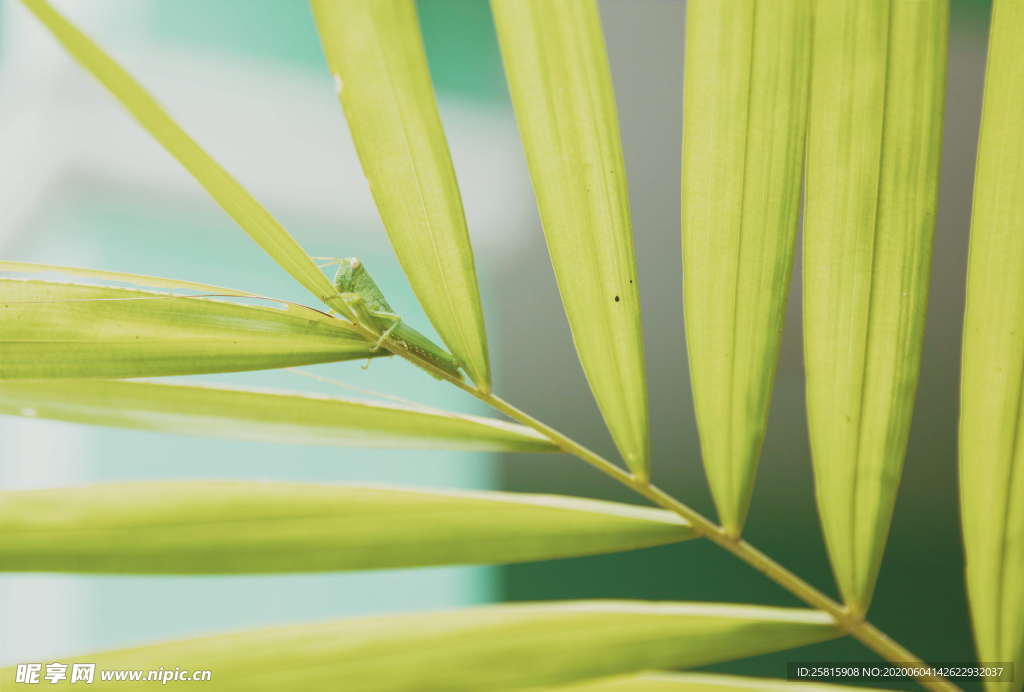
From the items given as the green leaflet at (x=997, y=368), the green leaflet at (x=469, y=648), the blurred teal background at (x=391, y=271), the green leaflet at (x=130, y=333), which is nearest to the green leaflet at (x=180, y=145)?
the green leaflet at (x=130, y=333)

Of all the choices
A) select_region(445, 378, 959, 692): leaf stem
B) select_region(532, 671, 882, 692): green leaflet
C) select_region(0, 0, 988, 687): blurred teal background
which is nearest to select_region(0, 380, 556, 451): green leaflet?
select_region(445, 378, 959, 692): leaf stem

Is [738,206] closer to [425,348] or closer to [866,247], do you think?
[866,247]

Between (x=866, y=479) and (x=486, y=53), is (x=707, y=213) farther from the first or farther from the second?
(x=486, y=53)

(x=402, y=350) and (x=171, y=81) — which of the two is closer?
(x=402, y=350)

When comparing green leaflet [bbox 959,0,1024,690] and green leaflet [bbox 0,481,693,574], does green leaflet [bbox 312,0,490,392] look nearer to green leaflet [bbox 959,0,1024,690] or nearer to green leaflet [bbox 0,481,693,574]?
green leaflet [bbox 0,481,693,574]

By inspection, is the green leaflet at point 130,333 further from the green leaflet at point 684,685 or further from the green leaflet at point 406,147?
the green leaflet at point 684,685

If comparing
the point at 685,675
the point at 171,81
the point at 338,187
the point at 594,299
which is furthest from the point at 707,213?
the point at 171,81

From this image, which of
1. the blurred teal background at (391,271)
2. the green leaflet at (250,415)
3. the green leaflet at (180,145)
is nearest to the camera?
the green leaflet at (180,145)
